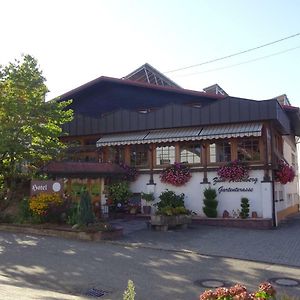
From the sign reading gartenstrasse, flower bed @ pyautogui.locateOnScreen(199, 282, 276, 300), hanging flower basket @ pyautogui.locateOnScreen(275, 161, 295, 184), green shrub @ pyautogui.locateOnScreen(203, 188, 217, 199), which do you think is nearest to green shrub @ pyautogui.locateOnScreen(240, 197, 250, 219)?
green shrub @ pyautogui.locateOnScreen(203, 188, 217, 199)

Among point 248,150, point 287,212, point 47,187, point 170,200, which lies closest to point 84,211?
point 47,187

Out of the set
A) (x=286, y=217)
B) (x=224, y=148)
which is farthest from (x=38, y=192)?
(x=286, y=217)

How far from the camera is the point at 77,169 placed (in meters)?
20.7

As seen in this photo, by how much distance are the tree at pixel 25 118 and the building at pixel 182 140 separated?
4.00ft

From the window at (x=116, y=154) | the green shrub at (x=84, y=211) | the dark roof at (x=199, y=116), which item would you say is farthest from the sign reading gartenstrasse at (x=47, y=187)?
the window at (x=116, y=154)

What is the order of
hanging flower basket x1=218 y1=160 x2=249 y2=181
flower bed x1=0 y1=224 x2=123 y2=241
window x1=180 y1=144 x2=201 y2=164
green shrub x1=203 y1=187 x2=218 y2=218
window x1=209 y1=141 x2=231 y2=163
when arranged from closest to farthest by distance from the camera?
flower bed x1=0 y1=224 x2=123 y2=241
hanging flower basket x1=218 y1=160 x2=249 y2=181
green shrub x1=203 y1=187 x2=218 y2=218
window x1=209 y1=141 x2=231 y2=163
window x1=180 y1=144 x2=201 y2=164

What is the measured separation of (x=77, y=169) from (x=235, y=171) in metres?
7.34

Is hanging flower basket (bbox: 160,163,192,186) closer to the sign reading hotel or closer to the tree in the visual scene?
the sign reading hotel

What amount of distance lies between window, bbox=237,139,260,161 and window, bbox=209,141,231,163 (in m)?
0.54

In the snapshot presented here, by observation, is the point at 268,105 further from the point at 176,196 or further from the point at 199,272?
the point at 199,272

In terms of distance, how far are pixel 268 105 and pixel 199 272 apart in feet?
36.5

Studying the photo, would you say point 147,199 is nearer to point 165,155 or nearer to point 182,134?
point 165,155

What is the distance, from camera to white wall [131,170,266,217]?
2025 cm

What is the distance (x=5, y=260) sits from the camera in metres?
12.0
